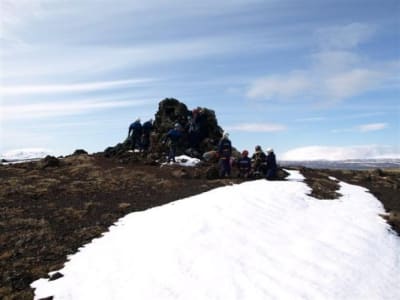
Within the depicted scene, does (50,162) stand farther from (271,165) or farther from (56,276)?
(56,276)

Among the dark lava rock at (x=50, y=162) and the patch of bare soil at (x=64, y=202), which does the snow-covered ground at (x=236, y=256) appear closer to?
the patch of bare soil at (x=64, y=202)

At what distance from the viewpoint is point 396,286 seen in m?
13.6

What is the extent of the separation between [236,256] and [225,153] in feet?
54.0

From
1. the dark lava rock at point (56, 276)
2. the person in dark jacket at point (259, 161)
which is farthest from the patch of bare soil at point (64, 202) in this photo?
the person in dark jacket at point (259, 161)

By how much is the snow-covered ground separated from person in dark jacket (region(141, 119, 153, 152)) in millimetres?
22870

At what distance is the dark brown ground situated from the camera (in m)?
13.5

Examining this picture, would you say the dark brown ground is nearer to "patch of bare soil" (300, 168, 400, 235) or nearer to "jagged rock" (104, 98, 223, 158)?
"patch of bare soil" (300, 168, 400, 235)

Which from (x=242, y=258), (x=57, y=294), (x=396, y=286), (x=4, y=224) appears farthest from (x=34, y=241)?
(x=396, y=286)

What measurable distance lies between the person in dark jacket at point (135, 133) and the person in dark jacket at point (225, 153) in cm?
1419

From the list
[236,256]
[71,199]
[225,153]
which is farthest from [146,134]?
[236,256]

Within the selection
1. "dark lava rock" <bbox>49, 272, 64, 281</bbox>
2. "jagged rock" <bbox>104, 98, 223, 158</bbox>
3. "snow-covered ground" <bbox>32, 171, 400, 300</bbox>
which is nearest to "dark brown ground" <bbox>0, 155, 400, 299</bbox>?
"dark lava rock" <bbox>49, 272, 64, 281</bbox>

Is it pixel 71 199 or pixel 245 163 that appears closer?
pixel 71 199

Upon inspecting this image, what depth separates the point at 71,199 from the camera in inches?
889

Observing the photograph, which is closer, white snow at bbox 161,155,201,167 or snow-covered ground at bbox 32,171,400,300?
snow-covered ground at bbox 32,171,400,300
